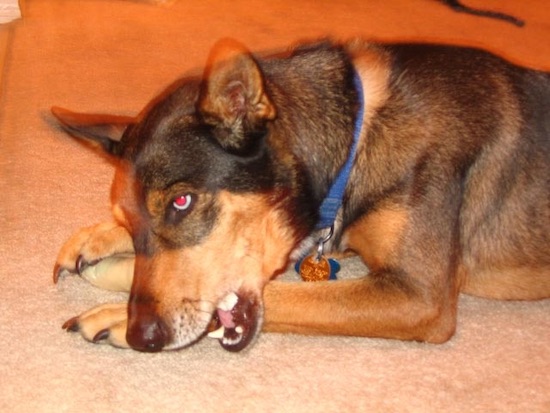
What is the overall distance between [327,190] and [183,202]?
21.7 inches

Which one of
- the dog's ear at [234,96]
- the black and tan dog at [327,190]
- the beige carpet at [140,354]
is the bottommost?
the beige carpet at [140,354]

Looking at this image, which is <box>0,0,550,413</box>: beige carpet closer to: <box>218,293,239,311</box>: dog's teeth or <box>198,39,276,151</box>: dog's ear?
<box>218,293,239,311</box>: dog's teeth

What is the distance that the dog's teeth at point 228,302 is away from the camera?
249cm

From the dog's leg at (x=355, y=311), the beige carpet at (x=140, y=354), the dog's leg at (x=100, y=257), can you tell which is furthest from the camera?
the dog's leg at (x=100, y=257)

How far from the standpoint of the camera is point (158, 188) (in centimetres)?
232

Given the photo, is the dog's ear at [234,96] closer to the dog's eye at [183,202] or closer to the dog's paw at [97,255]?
the dog's eye at [183,202]

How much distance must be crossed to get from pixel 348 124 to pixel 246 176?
45cm

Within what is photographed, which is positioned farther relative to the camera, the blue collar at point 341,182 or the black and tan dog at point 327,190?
the blue collar at point 341,182

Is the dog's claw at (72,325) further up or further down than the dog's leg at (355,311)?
further down

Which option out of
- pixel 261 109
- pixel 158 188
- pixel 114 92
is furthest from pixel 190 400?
pixel 114 92

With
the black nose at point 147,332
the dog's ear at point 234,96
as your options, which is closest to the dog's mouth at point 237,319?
the black nose at point 147,332

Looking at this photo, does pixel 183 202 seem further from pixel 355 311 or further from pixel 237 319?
pixel 355 311

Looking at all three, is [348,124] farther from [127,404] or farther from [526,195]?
[127,404]

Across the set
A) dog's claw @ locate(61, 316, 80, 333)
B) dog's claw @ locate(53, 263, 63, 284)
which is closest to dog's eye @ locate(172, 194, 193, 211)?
dog's claw @ locate(61, 316, 80, 333)
